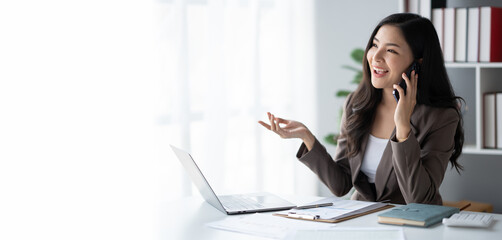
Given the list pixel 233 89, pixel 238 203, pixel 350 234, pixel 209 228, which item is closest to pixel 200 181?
pixel 238 203

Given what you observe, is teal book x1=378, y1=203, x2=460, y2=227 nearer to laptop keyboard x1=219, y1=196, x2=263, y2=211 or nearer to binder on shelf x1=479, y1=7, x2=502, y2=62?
laptop keyboard x1=219, y1=196, x2=263, y2=211

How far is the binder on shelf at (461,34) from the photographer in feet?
10.2

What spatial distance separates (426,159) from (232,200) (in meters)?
0.70

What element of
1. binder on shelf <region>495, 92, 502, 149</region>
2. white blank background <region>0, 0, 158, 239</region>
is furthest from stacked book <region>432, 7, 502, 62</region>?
white blank background <region>0, 0, 158, 239</region>

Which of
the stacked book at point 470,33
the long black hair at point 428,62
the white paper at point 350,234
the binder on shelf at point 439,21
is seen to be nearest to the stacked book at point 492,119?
the stacked book at point 470,33

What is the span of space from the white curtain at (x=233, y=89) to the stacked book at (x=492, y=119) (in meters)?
1.35

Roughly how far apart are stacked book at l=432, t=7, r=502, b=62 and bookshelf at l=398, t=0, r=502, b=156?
4cm

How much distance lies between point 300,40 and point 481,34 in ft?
4.77

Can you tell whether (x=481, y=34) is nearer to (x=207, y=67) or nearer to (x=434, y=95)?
(x=434, y=95)

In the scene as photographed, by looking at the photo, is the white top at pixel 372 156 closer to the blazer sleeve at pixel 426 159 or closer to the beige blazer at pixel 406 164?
the beige blazer at pixel 406 164

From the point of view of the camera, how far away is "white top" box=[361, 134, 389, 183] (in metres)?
2.33

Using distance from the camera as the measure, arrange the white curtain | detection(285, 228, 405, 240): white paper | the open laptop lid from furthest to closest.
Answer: the white curtain
the open laptop lid
detection(285, 228, 405, 240): white paper

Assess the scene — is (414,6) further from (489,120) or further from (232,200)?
(232,200)

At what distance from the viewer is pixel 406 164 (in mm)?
2012
